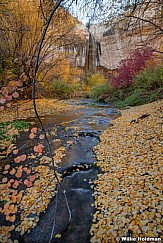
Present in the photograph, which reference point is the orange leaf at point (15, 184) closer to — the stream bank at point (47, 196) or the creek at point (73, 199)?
the stream bank at point (47, 196)

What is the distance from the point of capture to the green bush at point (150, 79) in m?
7.56

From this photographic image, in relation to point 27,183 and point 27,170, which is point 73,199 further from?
point 27,170

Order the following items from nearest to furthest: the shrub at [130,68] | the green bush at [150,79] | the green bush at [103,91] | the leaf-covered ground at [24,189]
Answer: the leaf-covered ground at [24,189] < the green bush at [150,79] < the shrub at [130,68] < the green bush at [103,91]

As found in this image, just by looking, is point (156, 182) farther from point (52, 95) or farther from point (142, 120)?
point (52, 95)

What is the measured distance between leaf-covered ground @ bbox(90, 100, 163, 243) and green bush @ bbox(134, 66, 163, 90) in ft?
14.4

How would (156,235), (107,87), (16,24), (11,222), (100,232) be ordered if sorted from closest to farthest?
(156,235) < (100,232) < (11,222) < (16,24) < (107,87)

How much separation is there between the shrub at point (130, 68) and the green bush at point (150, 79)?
3.29 ft

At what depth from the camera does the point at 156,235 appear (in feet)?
5.11

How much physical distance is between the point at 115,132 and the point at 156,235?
3.08m

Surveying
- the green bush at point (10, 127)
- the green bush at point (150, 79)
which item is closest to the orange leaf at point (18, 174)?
the green bush at point (10, 127)

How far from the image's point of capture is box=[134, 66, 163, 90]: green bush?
756 cm

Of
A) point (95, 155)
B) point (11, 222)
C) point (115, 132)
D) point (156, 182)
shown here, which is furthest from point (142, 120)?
point (11, 222)

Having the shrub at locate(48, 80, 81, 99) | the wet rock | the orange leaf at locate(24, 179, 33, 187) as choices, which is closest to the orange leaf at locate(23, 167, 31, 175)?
the orange leaf at locate(24, 179, 33, 187)

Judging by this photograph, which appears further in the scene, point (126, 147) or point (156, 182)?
point (126, 147)
